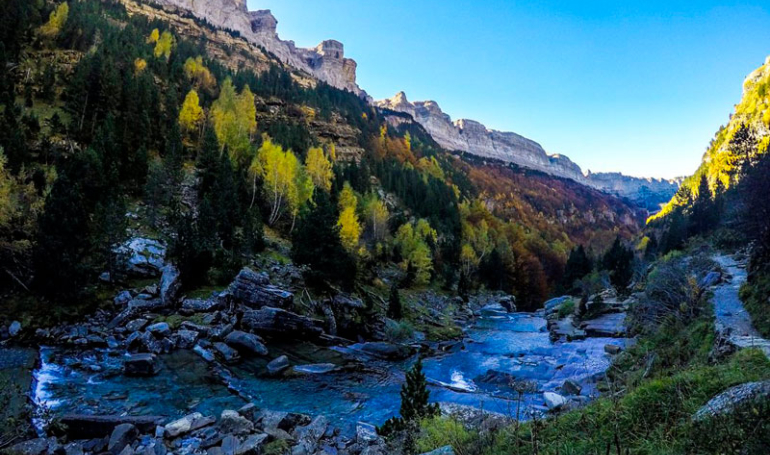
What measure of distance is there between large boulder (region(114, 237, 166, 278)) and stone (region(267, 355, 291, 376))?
45.9 ft

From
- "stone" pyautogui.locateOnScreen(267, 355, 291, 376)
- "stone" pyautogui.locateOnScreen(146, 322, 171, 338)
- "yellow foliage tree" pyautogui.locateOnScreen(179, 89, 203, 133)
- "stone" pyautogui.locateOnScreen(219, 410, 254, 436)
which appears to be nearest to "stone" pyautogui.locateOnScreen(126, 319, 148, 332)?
"stone" pyautogui.locateOnScreen(146, 322, 171, 338)

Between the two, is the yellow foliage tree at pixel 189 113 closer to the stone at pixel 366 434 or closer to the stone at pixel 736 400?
the stone at pixel 366 434

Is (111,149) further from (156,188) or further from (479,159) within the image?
(479,159)

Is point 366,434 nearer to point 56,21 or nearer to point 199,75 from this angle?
point 199,75

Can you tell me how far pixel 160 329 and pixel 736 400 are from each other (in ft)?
80.7

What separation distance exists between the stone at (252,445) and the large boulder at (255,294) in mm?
16021

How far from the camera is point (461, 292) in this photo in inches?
2221

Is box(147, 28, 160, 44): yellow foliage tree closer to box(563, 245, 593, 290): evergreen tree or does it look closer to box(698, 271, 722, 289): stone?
box(698, 271, 722, 289): stone

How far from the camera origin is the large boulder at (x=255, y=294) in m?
26.2

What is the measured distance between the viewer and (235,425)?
38.8 feet

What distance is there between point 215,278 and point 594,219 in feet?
526

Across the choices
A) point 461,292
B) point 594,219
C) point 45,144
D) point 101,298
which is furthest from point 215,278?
point 594,219

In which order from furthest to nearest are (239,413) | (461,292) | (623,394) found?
(461,292)
(239,413)
(623,394)

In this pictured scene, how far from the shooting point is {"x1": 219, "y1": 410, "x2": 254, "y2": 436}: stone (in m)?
11.5
